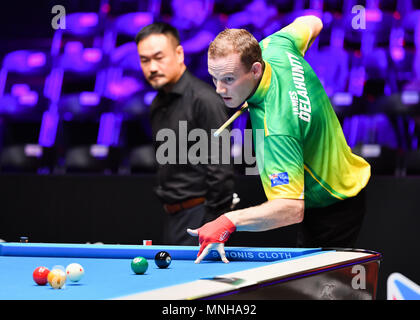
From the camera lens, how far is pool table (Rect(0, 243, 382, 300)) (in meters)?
1.45

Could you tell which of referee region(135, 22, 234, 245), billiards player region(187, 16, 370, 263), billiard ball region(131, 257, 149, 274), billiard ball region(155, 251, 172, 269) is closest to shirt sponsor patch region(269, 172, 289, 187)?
billiards player region(187, 16, 370, 263)

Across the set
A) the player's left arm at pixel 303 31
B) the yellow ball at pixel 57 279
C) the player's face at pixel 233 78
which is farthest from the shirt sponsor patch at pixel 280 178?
the yellow ball at pixel 57 279

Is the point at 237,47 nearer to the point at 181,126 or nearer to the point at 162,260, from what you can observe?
the point at 162,260

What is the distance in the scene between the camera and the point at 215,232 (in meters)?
2.01

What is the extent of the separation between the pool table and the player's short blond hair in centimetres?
67

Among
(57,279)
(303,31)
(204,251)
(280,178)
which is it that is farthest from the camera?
(303,31)

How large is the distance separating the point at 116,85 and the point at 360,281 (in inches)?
146

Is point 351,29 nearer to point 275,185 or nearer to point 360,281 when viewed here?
point 275,185

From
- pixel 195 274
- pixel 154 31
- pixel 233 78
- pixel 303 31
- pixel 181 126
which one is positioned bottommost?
pixel 195 274

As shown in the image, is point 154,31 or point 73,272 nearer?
point 73,272

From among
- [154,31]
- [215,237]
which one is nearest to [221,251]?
[215,237]

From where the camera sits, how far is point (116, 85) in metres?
5.18

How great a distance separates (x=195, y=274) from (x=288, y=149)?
58 cm
